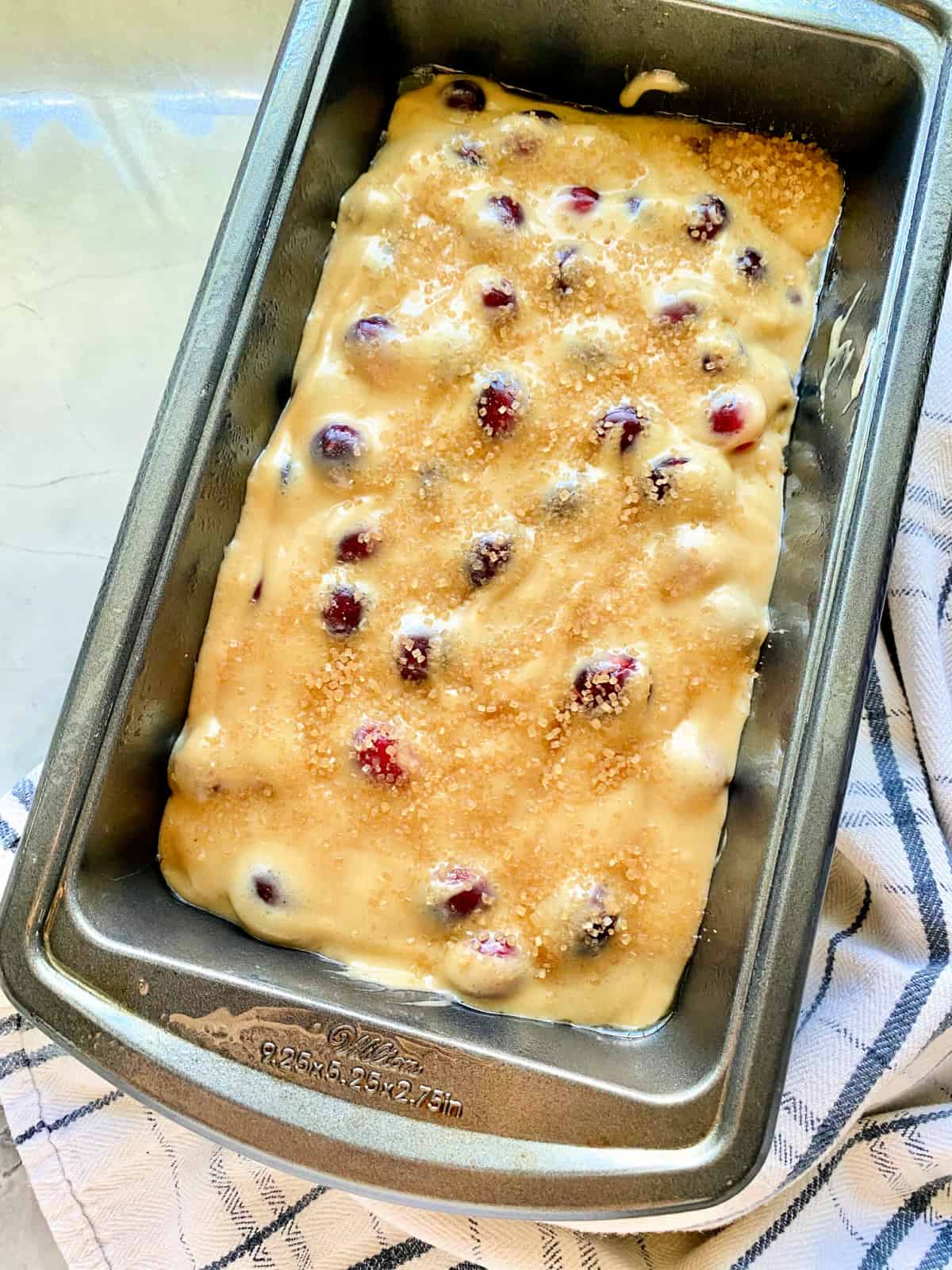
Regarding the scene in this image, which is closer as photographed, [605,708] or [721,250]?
[605,708]

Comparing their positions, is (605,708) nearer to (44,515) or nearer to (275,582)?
(275,582)

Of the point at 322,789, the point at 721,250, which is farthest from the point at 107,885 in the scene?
the point at 721,250

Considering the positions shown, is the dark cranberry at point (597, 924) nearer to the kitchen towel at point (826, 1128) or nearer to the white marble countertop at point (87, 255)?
the kitchen towel at point (826, 1128)

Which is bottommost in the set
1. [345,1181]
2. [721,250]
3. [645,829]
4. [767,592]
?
[345,1181]

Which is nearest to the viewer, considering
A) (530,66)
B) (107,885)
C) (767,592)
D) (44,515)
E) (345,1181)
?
(345,1181)

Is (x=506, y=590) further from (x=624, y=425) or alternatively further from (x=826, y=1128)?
(x=826, y=1128)

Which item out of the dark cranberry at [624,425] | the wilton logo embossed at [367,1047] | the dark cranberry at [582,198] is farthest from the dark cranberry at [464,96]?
the wilton logo embossed at [367,1047]

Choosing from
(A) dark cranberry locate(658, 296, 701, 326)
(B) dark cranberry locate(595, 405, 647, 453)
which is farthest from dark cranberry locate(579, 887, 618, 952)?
(A) dark cranberry locate(658, 296, 701, 326)
